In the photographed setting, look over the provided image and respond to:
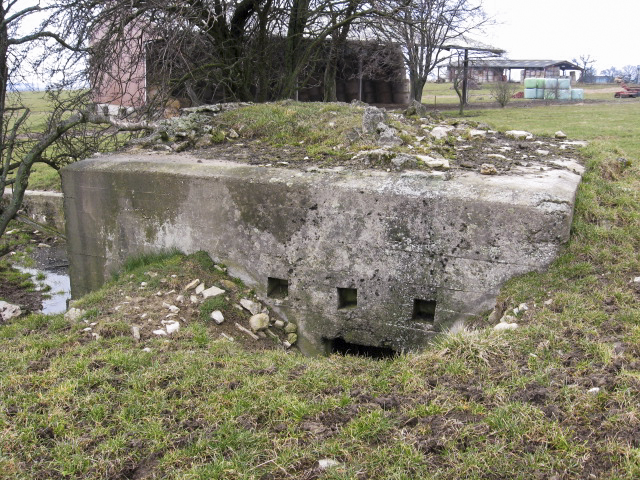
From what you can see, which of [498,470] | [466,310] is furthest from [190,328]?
[498,470]

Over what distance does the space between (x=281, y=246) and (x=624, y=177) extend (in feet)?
13.6

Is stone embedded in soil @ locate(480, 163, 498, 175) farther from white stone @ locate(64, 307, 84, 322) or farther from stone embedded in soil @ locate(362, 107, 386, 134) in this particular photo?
white stone @ locate(64, 307, 84, 322)

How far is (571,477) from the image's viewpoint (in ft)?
7.52

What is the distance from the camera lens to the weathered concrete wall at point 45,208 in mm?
11195

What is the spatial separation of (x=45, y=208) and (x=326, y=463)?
10.6 m

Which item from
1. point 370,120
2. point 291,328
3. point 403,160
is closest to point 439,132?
point 370,120

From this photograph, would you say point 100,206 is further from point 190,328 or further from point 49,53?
point 49,53

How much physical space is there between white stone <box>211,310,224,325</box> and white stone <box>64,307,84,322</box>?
109cm

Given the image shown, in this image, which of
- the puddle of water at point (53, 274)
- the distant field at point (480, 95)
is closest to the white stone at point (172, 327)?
the puddle of water at point (53, 274)

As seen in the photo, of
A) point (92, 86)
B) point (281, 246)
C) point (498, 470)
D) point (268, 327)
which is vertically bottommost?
point (268, 327)

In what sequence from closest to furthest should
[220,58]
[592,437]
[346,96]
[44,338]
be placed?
[592,437] < [44,338] < [220,58] < [346,96]

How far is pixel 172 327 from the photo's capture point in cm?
442

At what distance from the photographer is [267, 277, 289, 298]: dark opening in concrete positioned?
5.37 m

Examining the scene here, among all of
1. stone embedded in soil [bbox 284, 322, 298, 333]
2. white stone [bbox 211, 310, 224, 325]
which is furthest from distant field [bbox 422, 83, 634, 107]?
white stone [bbox 211, 310, 224, 325]
